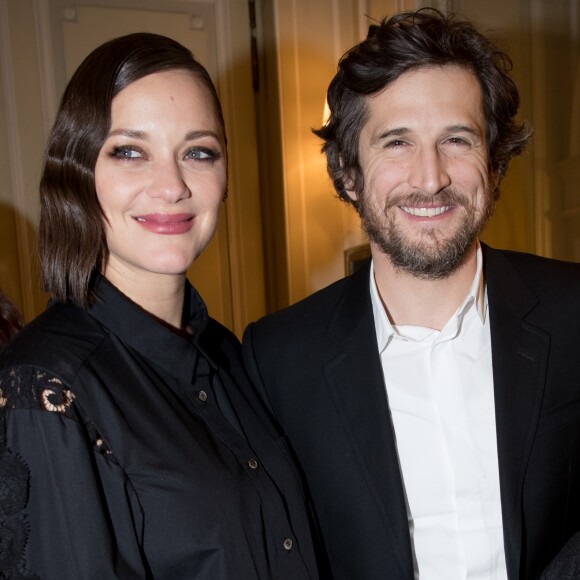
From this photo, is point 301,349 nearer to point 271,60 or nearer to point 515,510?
point 515,510

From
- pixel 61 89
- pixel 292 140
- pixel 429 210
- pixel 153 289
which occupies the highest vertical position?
pixel 61 89

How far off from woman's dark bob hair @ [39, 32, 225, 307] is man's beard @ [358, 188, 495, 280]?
63 centimetres

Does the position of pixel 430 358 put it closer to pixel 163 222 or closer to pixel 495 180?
pixel 495 180

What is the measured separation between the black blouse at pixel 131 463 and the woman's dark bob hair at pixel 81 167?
0.17ft

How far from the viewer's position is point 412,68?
5.63ft

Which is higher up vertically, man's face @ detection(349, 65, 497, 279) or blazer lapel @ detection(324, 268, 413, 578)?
man's face @ detection(349, 65, 497, 279)

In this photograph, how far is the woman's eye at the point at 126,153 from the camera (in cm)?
126

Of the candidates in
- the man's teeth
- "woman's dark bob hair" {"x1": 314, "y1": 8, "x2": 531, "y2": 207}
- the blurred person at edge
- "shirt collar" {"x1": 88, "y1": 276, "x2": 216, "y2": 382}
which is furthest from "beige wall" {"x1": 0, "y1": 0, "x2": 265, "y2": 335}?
the man's teeth

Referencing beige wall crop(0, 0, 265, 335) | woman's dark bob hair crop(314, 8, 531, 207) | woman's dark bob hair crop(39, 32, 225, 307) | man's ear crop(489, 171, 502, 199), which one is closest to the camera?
woman's dark bob hair crop(39, 32, 225, 307)

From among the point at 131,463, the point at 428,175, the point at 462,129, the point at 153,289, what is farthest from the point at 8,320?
Answer: the point at 462,129

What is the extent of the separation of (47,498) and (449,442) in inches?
33.4

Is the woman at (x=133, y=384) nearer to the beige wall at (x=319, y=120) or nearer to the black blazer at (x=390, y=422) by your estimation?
the black blazer at (x=390, y=422)

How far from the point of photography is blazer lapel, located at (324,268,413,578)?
1472mm

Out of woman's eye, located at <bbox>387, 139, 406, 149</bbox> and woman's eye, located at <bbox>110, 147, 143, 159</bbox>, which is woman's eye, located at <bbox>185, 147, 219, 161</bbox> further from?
woman's eye, located at <bbox>387, 139, 406, 149</bbox>
